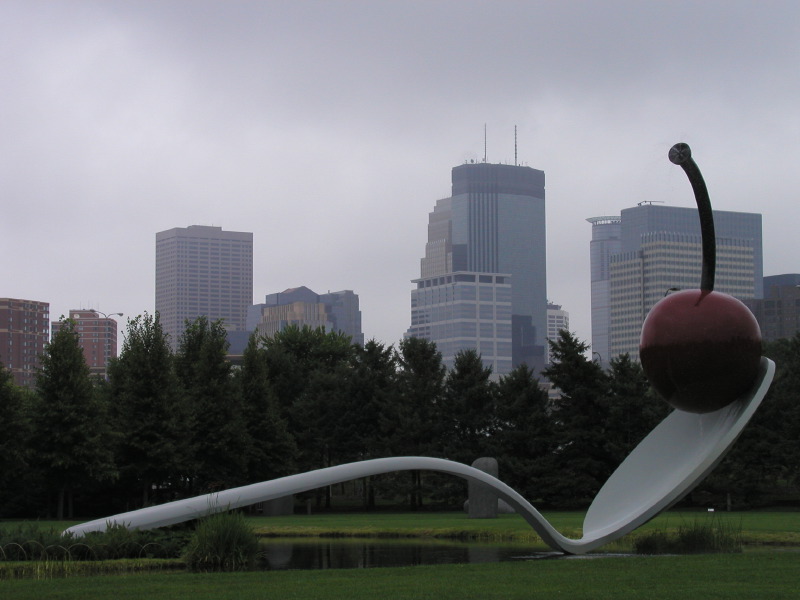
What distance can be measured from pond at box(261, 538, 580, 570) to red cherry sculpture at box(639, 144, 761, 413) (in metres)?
3.15

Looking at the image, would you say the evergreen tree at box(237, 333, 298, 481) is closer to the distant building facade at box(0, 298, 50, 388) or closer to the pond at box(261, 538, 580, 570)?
the pond at box(261, 538, 580, 570)

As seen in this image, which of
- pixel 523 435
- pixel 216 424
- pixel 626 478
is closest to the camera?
pixel 626 478

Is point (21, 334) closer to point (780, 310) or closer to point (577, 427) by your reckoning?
point (780, 310)

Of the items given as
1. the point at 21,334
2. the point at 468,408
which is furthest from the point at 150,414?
the point at 21,334

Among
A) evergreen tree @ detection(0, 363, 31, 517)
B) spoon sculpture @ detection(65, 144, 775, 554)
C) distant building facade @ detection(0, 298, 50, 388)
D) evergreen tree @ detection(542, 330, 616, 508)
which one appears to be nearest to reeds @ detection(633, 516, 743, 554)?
spoon sculpture @ detection(65, 144, 775, 554)

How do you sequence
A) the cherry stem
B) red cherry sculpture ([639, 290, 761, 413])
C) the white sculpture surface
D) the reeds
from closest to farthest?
the white sculpture surface < red cherry sculpture ([639, 290, 761, 413]) < the reeds < the cherry stem

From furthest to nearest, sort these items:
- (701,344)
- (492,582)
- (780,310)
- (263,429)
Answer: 1. (780,310)
2. (263,429)
3. (701,344)
4. (492,582)

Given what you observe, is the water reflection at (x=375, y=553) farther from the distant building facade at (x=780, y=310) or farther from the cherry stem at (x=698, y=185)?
the distant building facade at (x=780, y=310)

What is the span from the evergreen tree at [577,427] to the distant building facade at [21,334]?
140859 millimetres

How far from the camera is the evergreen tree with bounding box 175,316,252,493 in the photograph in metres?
35.6

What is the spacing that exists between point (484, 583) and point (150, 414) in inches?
918

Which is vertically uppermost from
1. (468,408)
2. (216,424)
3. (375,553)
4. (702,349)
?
(702,349)

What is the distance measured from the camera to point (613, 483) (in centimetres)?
1752

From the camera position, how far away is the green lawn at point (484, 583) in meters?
11.1
